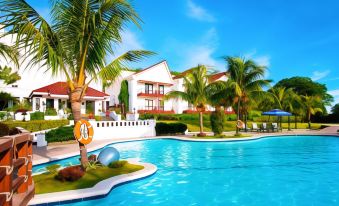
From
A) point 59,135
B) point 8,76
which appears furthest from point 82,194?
point 8,76

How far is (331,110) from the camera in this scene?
262ft

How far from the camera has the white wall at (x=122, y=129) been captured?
2225 cm

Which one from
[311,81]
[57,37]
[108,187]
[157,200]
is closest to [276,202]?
[157,200]

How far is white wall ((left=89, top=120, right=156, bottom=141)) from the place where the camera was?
22.2m

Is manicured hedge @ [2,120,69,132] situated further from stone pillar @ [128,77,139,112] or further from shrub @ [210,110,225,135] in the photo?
stone pillar @ [128,77,139,112]

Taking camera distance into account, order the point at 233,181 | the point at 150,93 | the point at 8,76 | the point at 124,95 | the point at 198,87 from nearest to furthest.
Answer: the point at 233,181 < the point at 198,87 < the point at 8,76 < the point at 124,95 < the point at 150,93

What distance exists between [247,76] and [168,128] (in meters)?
9.49

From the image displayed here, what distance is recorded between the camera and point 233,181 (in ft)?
32.9

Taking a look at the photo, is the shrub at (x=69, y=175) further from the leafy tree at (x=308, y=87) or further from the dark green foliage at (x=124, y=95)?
the leafy tree at (x=308, y=87)

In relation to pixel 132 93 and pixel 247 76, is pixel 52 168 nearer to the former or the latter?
pixel 247 76

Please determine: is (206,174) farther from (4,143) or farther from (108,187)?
(4,143)

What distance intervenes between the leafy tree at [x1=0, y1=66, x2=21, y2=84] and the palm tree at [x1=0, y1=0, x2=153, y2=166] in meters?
36.3

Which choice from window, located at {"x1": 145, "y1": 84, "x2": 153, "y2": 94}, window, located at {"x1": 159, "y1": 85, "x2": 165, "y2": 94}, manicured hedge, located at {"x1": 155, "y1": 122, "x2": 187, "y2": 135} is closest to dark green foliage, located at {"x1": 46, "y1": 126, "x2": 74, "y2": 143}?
manicured hedge, located at {"x1": 155, "y1": 122, "x2": 187, "y2": 135}

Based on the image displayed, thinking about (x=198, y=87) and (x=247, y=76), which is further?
(x=247, y=76)
